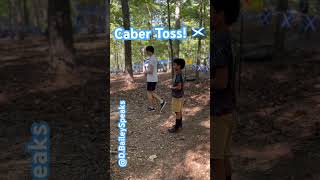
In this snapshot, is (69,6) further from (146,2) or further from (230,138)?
(230,138)

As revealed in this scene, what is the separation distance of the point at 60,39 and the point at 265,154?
2.51 meters

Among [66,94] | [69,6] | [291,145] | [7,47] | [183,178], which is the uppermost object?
[69,6]

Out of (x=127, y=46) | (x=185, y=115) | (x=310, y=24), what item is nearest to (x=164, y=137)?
(x=185, y=115)

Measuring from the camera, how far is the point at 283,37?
Answer: 4.57 meters

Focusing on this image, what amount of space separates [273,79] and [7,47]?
282 cm

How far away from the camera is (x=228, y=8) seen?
436 centimetres

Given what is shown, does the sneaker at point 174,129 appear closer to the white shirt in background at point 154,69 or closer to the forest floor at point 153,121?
the forest floor at point 153,121

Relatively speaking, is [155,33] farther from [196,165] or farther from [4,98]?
[4,98]

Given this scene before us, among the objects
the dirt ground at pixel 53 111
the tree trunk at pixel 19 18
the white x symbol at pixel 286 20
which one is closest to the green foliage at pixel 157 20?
the dirt ground at pixel 53 111

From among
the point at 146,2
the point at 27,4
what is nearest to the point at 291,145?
the point at 146,2

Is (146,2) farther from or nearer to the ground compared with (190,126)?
farther from the ground

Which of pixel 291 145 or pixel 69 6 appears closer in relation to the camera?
pixel 69 6

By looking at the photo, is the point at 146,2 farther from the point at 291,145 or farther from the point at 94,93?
the point at 291,145

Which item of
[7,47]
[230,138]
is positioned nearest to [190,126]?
[230,138]
